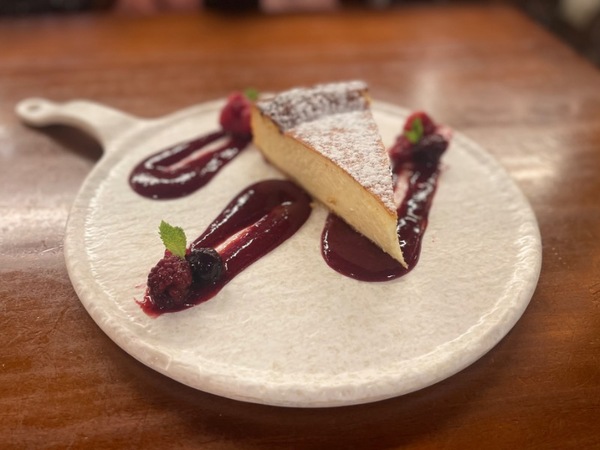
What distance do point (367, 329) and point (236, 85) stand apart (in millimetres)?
1580

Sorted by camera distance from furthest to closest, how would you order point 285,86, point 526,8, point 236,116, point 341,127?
point 526,8
point 285,86
point 236,116
point 341,127

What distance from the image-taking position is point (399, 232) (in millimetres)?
1626

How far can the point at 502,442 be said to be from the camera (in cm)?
117

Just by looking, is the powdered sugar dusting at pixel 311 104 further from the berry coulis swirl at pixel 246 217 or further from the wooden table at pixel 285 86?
the wooden table at pixel 285 86

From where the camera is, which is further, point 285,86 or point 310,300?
point 285,86

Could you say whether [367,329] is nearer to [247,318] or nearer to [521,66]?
[247,318]

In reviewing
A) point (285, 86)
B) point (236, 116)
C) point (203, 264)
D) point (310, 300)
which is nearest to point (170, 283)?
point (203, 264)

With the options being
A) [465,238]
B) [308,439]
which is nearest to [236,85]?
[465,238]

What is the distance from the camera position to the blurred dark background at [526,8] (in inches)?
125

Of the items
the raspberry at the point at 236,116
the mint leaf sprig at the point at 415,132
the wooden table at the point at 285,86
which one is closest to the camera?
the wooden table at the point at 285,86

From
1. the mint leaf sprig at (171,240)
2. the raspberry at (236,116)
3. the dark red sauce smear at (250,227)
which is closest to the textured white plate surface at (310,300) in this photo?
the dark red sauce smear at (250,227)

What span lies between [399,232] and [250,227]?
1.43 feet

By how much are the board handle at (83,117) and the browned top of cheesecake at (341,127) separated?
0.56m

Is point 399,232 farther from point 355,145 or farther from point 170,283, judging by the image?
point 170,283
